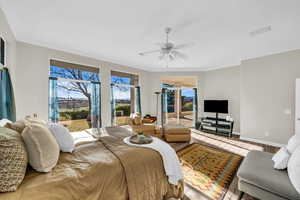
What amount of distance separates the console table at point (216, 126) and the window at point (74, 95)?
13.6 feet

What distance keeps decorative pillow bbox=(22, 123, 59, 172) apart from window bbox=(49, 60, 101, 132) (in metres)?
3.03

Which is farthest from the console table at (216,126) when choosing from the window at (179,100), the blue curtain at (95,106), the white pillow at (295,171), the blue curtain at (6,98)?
the blue curtain at (6,98)

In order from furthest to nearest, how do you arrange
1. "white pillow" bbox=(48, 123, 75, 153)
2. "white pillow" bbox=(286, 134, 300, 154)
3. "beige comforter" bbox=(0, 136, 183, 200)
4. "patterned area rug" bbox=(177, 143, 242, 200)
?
"patterned area rug" bbox=(177, 143, 242, 200)
"white pillow" bbox=(286, 134, 300, 154)
"white pillow" bbox=(48, 123, 75, 153)
"beige comforter" bbox=(0, 136, 183, 200)

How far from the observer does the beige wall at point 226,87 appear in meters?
5.25

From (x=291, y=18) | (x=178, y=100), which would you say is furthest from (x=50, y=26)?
(x=178, y=100)

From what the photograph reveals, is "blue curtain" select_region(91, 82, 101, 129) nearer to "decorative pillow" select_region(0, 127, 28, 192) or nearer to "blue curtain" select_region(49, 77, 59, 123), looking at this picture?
"blue curtain" select_region(49, 77, 59, 123)

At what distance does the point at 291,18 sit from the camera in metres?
2.41

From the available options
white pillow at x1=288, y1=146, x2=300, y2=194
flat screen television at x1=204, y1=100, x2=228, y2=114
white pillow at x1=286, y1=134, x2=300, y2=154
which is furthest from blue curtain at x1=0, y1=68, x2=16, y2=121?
flat screen television at x1=204, y1=100, x2=228, y2=114

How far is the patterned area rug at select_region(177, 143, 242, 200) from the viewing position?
208 centimetres

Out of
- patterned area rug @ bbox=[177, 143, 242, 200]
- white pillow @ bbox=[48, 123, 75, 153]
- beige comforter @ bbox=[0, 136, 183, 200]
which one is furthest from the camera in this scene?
patterned area rug @ bbox=[177, 143, 242, 200]

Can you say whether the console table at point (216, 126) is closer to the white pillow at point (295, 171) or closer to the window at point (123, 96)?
the window at point (123, 96)

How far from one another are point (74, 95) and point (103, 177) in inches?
148

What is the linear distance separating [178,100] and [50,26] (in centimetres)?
535

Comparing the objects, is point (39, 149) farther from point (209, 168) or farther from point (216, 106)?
point (216, 106)
